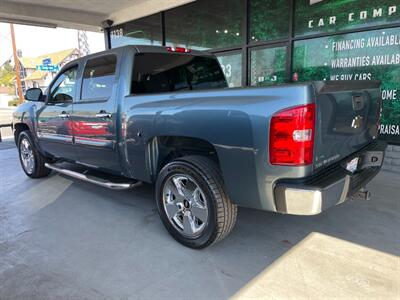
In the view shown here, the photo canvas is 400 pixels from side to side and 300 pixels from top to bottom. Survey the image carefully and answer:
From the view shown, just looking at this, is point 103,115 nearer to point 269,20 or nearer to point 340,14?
point 340,14

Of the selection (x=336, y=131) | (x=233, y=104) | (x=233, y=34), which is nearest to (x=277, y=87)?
(x=233, y=104)

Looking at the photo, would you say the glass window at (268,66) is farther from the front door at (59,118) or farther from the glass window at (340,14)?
the front door at (59,118)

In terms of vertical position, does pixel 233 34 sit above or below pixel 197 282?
above

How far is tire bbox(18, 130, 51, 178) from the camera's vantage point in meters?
5.52

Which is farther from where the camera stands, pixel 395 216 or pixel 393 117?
pixel 393 117

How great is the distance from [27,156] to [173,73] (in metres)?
3.41

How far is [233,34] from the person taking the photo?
800 centimetres

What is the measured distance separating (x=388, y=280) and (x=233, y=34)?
668 centimetres

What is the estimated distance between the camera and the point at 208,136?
2721 mm

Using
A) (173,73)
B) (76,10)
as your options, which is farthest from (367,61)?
(76,10)

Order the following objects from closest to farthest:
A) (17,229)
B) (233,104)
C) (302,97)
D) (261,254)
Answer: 1. (302,97)
2. (233,104)
3. (261,254)
4. (17,229)

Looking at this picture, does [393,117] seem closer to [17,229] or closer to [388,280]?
[388,280]

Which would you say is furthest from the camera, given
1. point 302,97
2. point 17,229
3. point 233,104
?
point 17,229

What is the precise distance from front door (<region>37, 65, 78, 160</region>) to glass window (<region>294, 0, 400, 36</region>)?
4543 millimetres
